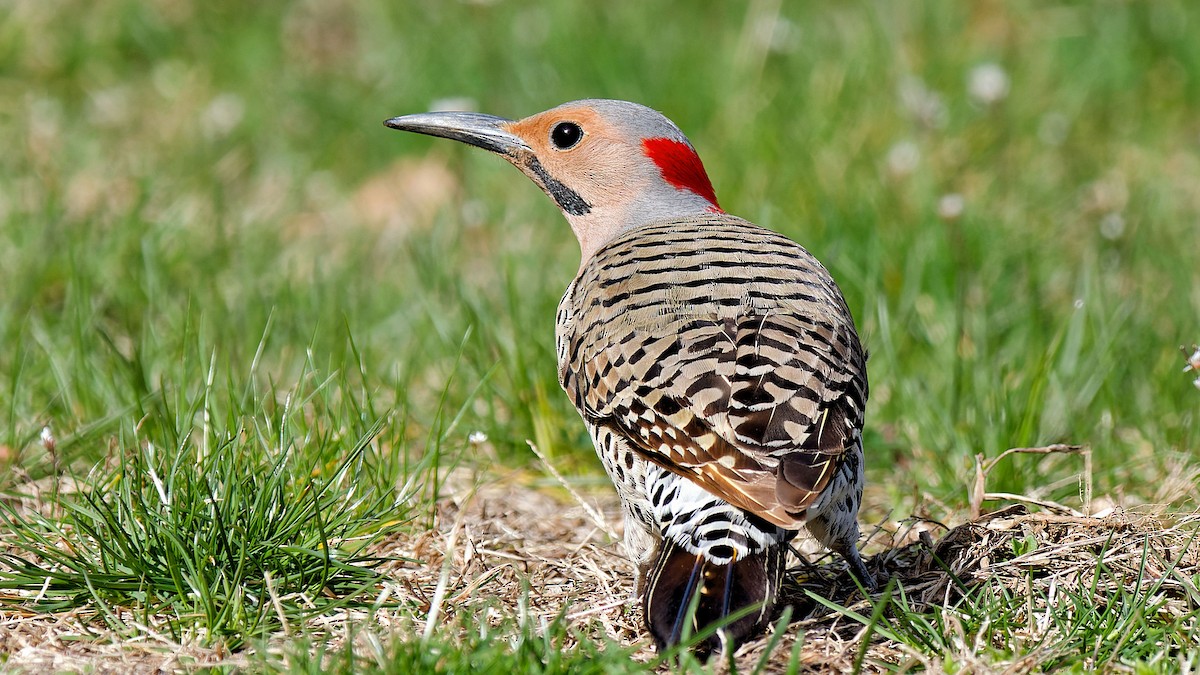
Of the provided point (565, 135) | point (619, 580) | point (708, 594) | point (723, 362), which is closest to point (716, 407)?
point (723, 362)

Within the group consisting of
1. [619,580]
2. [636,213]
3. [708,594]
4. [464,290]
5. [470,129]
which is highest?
[470,129]


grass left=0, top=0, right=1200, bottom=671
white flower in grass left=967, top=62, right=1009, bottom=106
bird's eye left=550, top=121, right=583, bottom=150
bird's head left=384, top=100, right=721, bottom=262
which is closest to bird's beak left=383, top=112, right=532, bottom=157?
bird's head left=384, top=100, right=721, bottom=262

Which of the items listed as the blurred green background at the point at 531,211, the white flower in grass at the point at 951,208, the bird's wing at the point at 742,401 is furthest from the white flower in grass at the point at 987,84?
the bird's wing at the point at 742,401

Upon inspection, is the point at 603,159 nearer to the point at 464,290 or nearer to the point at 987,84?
the point at 464,290

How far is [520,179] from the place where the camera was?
24.1ft

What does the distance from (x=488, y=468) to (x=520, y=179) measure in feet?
9.74

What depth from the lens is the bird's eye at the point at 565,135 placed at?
480cm

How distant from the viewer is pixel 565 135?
4.80 metres

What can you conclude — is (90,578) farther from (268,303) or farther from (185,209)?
(185,209)

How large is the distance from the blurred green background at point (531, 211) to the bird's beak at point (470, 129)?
0.67 metres

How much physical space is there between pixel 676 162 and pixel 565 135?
1.35 feet

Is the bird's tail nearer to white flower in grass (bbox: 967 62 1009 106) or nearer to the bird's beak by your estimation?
the bird's beak

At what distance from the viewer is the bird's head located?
4738 mm

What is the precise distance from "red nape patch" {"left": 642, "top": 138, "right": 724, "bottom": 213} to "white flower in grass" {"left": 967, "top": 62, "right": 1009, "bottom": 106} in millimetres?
2743
